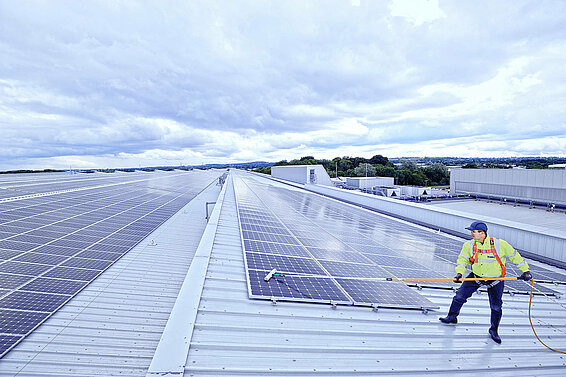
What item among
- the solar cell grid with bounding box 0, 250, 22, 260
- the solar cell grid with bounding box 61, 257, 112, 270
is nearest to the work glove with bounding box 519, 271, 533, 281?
the solar cell grid with bounding box 61, 257, 112, 270

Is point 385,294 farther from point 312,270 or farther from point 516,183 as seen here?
point 516,183

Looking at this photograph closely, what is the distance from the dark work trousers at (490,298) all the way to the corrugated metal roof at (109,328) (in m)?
5.71

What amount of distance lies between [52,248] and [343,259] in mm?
9691

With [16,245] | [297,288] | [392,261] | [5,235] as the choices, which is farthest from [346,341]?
[5,235]

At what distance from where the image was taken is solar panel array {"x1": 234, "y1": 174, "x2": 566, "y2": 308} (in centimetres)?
536

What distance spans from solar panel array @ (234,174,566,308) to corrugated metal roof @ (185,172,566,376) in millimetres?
379

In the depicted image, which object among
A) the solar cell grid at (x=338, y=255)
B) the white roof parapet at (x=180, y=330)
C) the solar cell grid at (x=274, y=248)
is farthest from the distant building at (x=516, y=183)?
the white roof parapet at (x=180, y=330)

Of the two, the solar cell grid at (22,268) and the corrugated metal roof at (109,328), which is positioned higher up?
the solar cell grid at (22,268)

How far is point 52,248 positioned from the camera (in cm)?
828

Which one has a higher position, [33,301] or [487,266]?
[487,266]

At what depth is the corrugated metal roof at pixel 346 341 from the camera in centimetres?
346

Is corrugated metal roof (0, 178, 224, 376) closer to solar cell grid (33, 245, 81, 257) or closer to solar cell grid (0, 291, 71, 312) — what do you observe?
solar cell grid (0, 291, 71, 312)

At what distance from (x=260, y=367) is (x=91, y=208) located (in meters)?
16.0

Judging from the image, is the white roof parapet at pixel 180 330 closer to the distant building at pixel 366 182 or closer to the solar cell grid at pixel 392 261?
the solar cell grid at pixel 392 261
